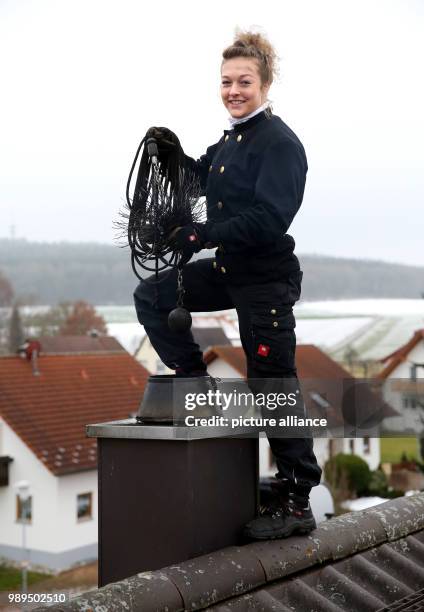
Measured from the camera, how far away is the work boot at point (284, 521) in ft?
10.8

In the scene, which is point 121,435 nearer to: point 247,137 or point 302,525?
point 302,525

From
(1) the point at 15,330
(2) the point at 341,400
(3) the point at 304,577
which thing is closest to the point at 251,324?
(3) the point at 304,577

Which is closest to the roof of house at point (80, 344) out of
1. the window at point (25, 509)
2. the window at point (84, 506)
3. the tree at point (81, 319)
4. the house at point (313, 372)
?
the house at point (313, 372)

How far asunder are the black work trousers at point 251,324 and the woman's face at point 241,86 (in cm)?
52

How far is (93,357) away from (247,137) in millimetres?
30054

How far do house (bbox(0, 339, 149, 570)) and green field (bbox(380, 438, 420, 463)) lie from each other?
29.2 feet

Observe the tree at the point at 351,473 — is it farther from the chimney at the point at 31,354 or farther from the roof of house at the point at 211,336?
the chimney at the point at 31,354

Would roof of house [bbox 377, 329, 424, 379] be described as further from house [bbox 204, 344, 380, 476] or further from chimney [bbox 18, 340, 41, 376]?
chimney [bbox 18, 340, 41, 376]

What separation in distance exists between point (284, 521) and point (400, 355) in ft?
85.8

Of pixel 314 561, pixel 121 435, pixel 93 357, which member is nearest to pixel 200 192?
pixel 121 435

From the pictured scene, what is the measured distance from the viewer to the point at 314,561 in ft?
11.1

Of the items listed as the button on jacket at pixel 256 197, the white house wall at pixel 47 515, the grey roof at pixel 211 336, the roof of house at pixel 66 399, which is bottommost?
the white house wall at pixel 47 515

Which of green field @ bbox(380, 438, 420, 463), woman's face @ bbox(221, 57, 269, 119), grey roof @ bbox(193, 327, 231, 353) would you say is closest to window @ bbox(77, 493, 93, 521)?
grey roof @ bbox(193, 327, 231, 353)

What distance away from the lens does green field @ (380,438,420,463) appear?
3350cm
